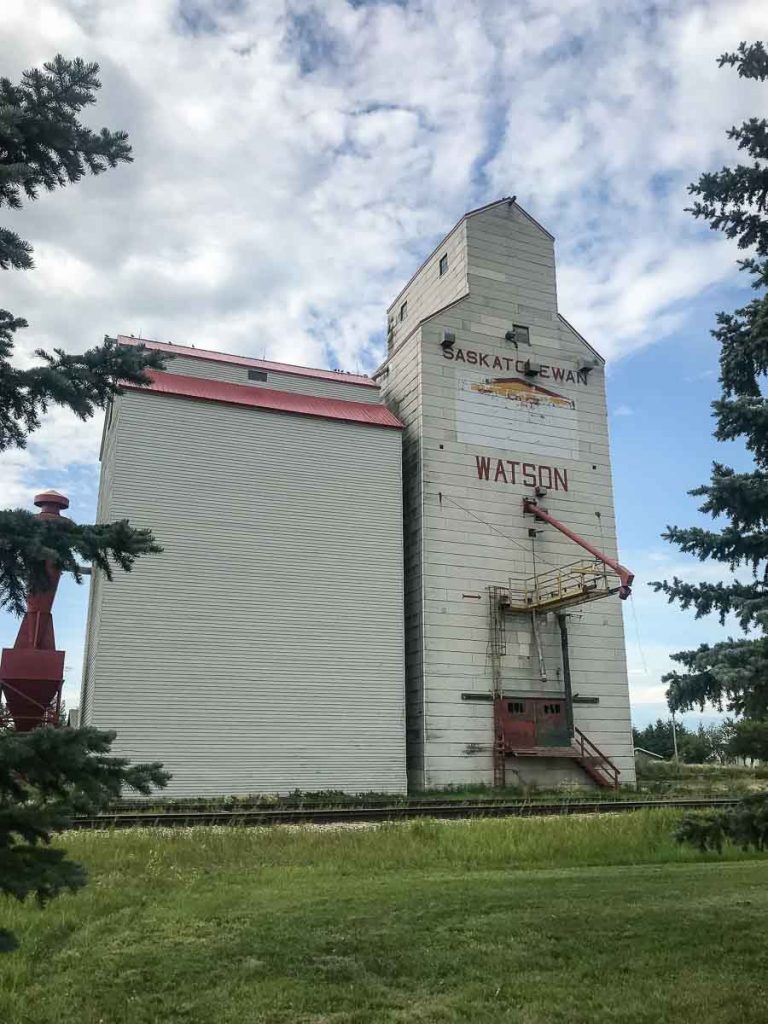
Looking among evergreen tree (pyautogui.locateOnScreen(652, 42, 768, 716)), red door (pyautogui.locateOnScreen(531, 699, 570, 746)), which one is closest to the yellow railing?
red door (pyautogui.locateOnScreen(531, 699, 570, 746))

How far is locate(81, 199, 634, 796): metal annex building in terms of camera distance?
25000mm

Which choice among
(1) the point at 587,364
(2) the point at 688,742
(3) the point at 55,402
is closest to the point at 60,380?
(3) the point at 55,402

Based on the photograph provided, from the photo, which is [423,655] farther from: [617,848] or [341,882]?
[341,882]

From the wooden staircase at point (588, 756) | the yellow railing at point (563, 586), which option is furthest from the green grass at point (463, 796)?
the yellow railing at point (563, 586)

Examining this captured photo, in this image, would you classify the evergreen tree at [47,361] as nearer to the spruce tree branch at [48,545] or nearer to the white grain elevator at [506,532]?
the spruce tree branch at [48,545]

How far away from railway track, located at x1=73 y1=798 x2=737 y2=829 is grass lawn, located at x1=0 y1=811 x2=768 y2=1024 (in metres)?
4.95

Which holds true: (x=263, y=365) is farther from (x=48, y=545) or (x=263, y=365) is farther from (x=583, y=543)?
(x=48, y=545)

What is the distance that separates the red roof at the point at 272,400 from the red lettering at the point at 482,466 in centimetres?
305

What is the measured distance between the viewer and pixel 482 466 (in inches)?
1195

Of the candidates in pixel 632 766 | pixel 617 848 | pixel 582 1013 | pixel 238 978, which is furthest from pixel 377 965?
pixel 632 766

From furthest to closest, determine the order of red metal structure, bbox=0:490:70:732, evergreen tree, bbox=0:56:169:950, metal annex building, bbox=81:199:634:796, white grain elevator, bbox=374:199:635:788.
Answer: white grain elevator, bbox=374:199:635:788 < red metal structure, bbox=0:490:70:732 < metal annex building, bbox=81:199:634:796 < evergreen tree, bbox=0:56:169:950

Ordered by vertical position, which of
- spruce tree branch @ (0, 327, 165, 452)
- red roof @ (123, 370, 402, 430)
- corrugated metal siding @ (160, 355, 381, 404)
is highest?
corrugated metal siding @ (160, 355, 381, 404)

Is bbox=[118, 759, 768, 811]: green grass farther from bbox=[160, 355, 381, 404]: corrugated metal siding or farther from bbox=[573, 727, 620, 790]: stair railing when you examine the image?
bbox=[160, 355, 381, 404]: corrugated metal siding

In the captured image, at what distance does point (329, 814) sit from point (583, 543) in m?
14.4
